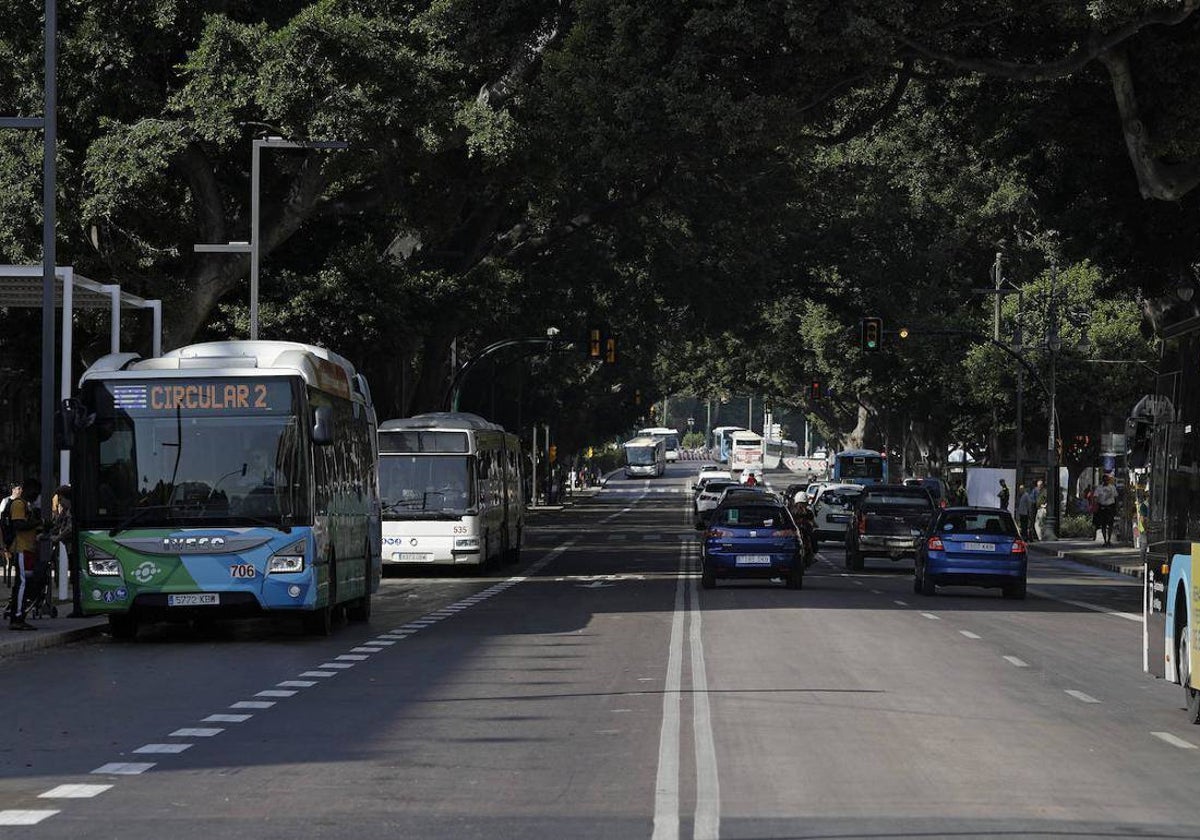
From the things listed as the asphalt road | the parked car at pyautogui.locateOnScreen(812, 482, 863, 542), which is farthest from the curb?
the parked car at pyautogui.locateOnScreen(812, 482, 863, 542)

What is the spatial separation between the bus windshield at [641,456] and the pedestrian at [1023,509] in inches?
4035

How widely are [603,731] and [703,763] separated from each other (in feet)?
6.10

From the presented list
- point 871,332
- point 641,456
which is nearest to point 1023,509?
point 871,332

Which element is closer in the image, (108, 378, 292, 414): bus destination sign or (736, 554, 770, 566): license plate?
(108, 378, 292, 414): bus destination sign

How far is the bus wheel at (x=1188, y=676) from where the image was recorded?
14.9 meters

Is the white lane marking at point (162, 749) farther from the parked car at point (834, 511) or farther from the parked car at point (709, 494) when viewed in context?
the parked car at point (709, 494)

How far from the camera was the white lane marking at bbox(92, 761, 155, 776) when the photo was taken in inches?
468

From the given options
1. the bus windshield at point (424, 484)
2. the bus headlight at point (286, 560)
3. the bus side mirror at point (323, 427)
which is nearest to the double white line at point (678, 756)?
the bus headlight at point (286, 560)

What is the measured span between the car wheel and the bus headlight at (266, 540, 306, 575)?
49.8ft

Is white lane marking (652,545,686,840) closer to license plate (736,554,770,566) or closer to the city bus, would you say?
the city bus

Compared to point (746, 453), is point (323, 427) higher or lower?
lower

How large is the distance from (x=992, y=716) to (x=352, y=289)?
104 feet

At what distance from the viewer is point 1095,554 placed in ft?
176

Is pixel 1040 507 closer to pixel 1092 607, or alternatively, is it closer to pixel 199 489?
pixel 1092 607
